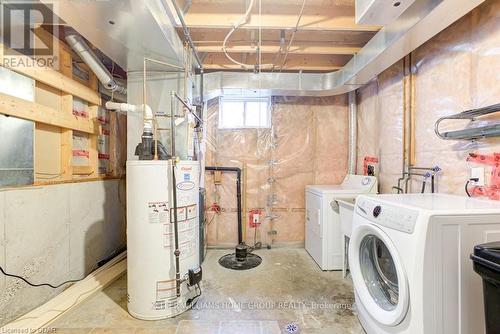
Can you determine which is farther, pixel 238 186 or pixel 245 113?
pixel 245 113

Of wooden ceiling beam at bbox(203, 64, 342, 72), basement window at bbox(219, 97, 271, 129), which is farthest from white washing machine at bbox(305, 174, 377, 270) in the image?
wooden ceiling beam at bbox(203, 64, 342, 72)

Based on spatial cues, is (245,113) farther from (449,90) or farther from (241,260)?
(449,90)

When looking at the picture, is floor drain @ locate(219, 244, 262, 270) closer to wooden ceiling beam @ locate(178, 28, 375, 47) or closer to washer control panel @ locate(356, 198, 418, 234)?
washer control panel @ locate(356, 198, 418, 234)

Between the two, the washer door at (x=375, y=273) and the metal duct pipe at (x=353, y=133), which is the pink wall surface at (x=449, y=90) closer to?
the metal duct pipe at (x=353, y=133)

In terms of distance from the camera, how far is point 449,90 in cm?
185

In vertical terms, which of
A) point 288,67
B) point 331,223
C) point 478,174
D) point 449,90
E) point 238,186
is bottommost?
point 331,223

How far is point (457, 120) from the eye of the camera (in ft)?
5.79

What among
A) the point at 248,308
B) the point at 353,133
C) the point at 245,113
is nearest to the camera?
the point at 248,308

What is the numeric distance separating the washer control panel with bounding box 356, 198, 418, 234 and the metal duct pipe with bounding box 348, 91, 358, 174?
5.63 ft

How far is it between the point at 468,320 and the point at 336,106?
278cm

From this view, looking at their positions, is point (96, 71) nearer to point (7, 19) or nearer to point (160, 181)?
point (7, 19)

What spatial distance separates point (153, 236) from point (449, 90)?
8.31 feet

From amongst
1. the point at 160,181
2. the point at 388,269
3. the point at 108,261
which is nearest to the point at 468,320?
the point at 388,269

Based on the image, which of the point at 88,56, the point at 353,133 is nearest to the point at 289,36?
the point at 353,133
